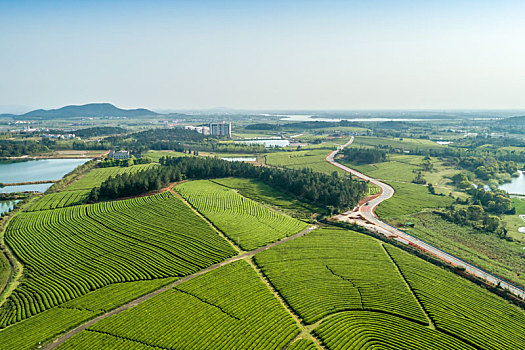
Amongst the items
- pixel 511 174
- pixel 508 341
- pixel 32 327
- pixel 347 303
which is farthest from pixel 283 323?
pixel 511 174

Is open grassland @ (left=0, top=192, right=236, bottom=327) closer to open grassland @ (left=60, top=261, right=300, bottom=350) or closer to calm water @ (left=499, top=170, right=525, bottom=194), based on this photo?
open grassland @ (left=60, top=261, right=300, bottom=350)

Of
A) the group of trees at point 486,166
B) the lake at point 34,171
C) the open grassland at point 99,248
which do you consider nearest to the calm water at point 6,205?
the lake at point 34,171

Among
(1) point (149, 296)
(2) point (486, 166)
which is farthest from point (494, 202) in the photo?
(1) point (149, 296)

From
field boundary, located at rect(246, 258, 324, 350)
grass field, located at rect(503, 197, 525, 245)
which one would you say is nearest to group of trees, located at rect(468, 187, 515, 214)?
grass field, located at rect(503, 197, 525, 245)

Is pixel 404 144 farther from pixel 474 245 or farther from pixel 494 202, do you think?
pixel 474 245

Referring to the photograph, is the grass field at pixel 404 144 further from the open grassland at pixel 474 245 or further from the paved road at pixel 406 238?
the open grassland at pixel 474 245

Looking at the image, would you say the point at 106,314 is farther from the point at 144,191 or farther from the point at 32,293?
the point at 144,191
